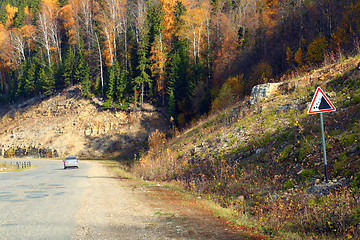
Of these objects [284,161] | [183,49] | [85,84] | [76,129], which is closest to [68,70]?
[85,84]

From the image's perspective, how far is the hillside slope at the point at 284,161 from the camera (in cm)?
784

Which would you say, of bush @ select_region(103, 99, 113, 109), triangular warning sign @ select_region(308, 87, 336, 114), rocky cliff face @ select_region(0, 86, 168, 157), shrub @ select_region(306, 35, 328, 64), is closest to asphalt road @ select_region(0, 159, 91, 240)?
triangular warning sign @ select_region(308, 87, 336, 114)

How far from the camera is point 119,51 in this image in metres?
58.9

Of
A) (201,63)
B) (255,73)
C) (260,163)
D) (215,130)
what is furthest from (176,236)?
(201,63)

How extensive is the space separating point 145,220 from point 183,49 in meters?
46.8

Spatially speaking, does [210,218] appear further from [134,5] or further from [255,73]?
[134,5]

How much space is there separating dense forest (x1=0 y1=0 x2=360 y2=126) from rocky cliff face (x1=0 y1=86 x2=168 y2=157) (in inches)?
122

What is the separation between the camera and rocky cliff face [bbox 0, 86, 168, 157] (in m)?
51.3

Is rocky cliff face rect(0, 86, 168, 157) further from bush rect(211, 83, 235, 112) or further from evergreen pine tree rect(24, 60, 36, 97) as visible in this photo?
bush rect(211, 83, 235, 112)

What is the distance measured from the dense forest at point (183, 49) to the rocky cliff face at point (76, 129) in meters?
3.11

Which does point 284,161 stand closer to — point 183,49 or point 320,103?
point 320,103

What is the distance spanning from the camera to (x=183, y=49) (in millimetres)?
51906

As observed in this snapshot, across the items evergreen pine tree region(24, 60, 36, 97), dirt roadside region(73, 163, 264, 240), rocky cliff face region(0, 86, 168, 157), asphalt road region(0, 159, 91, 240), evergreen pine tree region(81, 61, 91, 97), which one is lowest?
dirt roadside region(73, 163, 264, 240)

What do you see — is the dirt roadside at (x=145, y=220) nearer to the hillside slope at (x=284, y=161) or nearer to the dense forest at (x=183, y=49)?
the hillside slope at (x=284, y=161)
